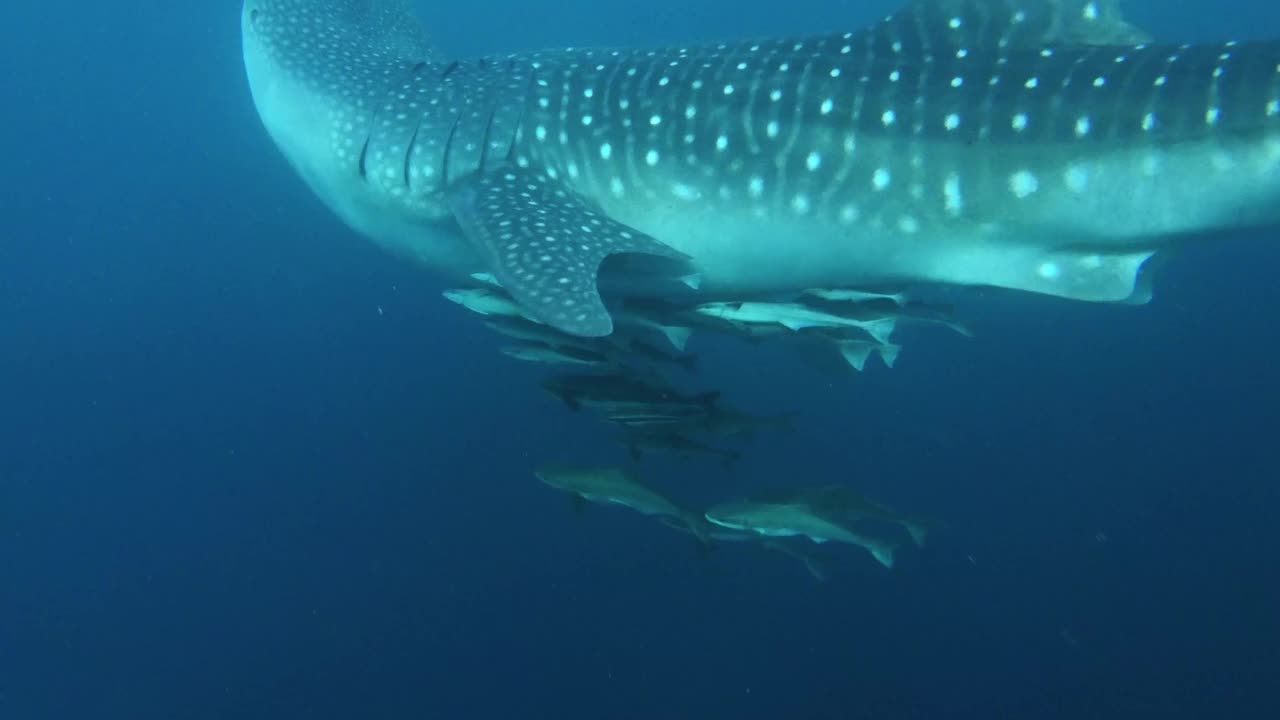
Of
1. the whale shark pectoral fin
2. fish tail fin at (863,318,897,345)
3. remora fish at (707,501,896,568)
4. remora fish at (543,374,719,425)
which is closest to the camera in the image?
remora fish at (707,501,896,568)

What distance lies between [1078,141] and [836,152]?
1103 mm

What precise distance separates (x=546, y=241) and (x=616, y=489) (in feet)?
4.47

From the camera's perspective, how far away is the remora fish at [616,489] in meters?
3.58

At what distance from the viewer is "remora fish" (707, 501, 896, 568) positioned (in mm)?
3500

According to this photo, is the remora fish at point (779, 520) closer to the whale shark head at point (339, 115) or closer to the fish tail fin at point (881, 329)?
the fish tail fin at point (881, 329)

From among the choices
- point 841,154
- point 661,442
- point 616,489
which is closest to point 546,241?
point 661,442

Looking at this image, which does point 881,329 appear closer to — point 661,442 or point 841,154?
point 841,154

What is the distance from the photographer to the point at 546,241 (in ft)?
13.6

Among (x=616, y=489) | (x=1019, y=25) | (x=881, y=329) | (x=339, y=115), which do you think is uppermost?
(x=1019, y=25)

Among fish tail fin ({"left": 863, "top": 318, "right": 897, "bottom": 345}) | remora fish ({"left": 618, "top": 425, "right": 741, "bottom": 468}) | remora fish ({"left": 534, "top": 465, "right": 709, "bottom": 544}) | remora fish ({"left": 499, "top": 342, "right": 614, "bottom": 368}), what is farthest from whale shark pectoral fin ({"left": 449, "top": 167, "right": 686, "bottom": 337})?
fish tail fin ({"left": 863, "top": 318, "right": 897, "bottom": 345})

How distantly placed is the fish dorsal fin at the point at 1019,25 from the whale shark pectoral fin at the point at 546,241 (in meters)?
1.76

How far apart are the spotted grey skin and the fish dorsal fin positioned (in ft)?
0.03

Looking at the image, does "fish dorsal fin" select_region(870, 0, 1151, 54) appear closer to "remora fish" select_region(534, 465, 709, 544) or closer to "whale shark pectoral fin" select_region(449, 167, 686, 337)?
"whale shark pectoral fin" select_region(449, 167, 686, 337)

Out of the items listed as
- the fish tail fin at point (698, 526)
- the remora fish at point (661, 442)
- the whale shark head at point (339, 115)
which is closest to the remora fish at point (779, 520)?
the fish tail fin at point (698, 526)
